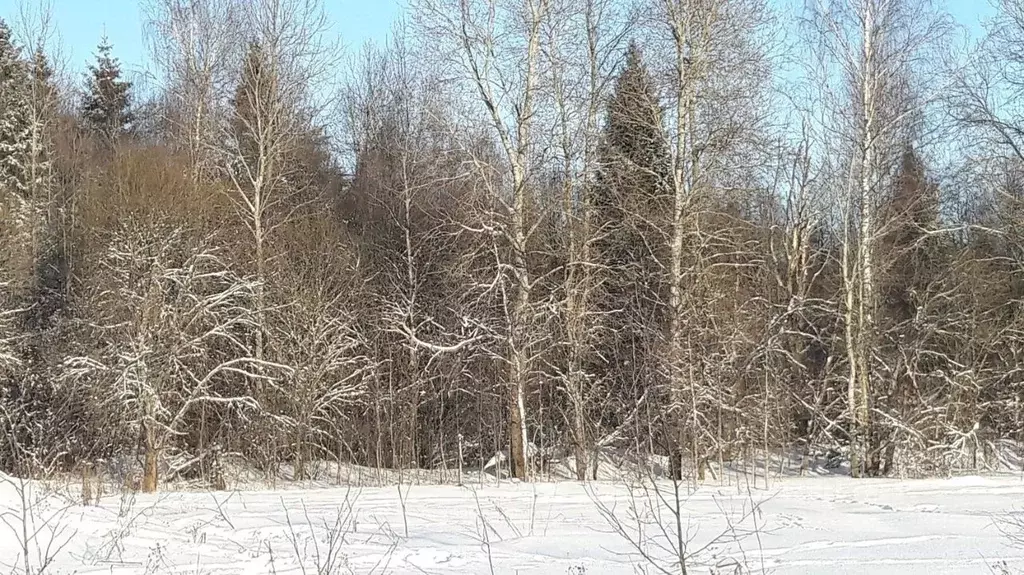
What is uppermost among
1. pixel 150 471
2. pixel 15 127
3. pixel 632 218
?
pixel 15 127

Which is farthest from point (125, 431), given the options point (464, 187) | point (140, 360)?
point (464, 187)

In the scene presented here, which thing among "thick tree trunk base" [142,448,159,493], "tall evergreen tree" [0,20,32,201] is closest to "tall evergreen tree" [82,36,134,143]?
"tall evergreen tree" [0,20,32,201]

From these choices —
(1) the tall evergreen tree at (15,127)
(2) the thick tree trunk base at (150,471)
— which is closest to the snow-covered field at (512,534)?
(2) the thick tree trunk base at (150,471)

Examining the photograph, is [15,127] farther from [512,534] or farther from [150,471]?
[512,534]

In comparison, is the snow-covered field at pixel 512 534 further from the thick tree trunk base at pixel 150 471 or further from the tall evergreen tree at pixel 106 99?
the tall evergreen tree at pixel 106 99

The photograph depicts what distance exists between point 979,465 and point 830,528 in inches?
488

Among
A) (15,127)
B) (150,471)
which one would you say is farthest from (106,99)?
(150,471)

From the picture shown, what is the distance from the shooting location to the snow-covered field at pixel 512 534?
606cm

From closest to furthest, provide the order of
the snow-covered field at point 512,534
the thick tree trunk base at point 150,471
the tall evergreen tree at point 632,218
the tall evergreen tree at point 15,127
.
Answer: the snow-covered field at point 512,534, the thick tree trunk base at point 150,471, the tall evergreen tree at point 632,218, the tall evergreen tree at point 15,127

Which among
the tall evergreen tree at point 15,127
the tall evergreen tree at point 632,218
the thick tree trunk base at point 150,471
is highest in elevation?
the tall evergreen tree at point 15,127

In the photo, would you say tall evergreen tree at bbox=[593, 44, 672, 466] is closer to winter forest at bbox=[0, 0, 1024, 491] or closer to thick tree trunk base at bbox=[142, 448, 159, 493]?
winter forest at bbox=[0, 0, 1024, 491]

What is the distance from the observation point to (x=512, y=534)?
303 inches

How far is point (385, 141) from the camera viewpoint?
2519 centimetres

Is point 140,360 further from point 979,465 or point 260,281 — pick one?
point 979,465
